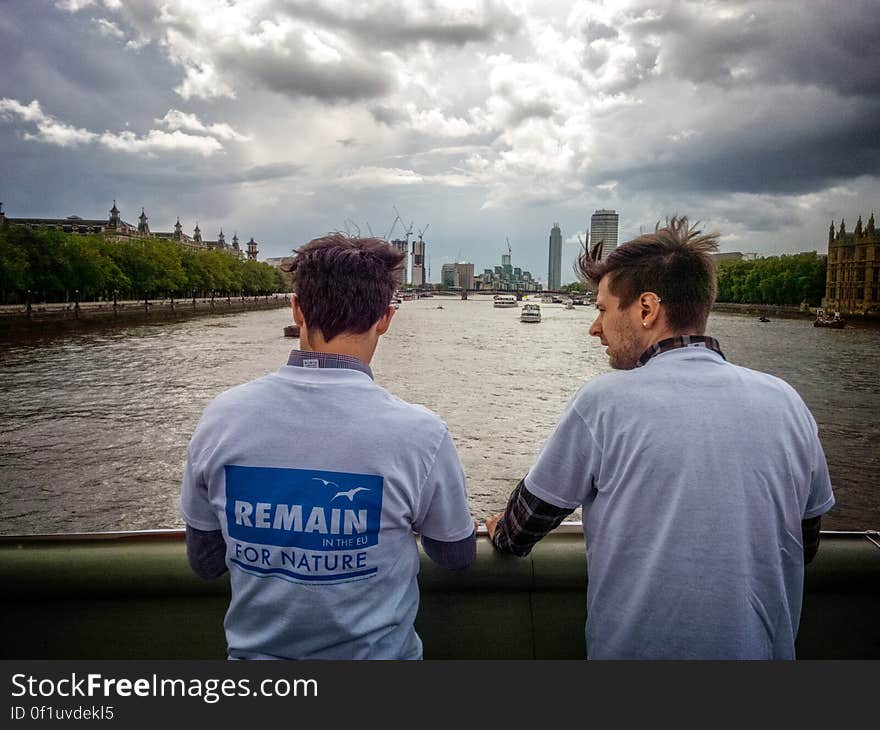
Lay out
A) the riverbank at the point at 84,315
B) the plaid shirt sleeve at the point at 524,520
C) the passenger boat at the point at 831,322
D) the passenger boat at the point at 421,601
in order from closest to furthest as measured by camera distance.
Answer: the plaid shirt sleeve at the point at 524,520, the passenger boat at the point at 421,601, the riverbank at the point at 84,315, the passenger boat at the point at 831,322

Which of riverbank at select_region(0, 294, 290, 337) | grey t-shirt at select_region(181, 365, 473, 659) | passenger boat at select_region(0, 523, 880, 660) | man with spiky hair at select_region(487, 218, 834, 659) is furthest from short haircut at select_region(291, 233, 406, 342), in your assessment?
riverbank at select_region(0, 294, 290, 337)

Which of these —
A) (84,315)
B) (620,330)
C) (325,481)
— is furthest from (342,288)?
(84,315)

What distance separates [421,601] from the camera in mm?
2023

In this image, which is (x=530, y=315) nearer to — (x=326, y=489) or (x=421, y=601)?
(x=421, y=601)

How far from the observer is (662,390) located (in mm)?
1447

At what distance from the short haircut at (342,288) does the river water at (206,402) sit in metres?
10.2

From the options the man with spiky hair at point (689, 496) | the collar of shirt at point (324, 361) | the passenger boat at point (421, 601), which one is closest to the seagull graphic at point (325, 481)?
the collar of shirt at point (324, 361)

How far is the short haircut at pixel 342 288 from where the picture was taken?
150 centimetres

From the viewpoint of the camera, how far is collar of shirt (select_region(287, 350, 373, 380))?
1.44m

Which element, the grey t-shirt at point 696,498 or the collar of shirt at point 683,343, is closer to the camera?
the grey t-shirt at point 696,498

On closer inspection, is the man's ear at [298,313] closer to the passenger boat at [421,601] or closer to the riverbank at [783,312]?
the passenger boat at [421,601]

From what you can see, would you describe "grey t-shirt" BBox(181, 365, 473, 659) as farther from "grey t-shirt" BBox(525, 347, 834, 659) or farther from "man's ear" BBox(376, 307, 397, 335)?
"grey t-shirt" BBox(525, 347, 834, 659)

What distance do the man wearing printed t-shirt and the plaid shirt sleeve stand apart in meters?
0.26
